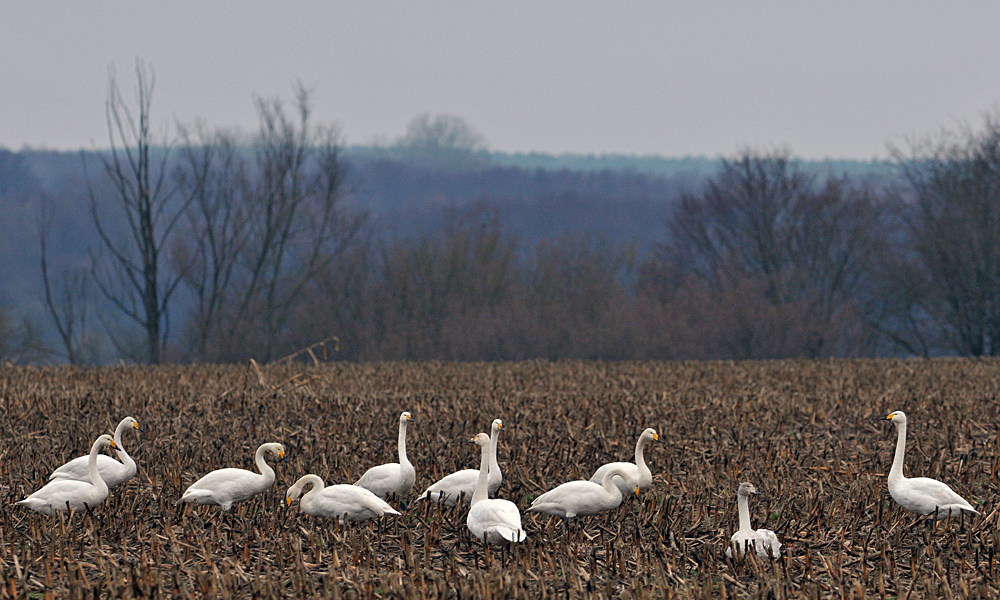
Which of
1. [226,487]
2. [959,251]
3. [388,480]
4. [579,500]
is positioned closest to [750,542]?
[579,500]

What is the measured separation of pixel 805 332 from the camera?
4375 cm

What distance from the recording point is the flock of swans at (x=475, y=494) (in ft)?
23.0

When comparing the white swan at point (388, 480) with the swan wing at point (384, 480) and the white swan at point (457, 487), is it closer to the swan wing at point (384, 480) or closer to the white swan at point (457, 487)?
the swan wing at point (384, 480)

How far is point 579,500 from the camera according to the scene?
7648mm

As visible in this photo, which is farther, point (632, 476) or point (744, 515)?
point (632, 476)

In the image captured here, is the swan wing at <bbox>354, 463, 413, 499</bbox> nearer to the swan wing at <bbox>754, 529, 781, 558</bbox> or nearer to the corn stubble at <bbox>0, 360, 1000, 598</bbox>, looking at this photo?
the corn stubble at <bbox>0, 360, 1000, 598</bbox>

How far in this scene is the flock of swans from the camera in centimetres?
700

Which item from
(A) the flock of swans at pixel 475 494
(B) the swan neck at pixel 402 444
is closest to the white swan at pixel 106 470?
(A) the flock of swans at pixel 475 494

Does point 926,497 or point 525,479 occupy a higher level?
point 926,497

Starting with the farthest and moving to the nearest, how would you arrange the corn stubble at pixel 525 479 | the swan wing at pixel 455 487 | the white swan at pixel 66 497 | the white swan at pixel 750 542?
the swan wing at pixel 455 487
the white swan at pixel 66 497
the white swan at pixel 750 542
the corn stubble at pixel 525 479

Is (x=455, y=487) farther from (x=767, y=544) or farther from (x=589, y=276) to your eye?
(x=589, y=276)

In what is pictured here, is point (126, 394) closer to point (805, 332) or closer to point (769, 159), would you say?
point (805, 332)

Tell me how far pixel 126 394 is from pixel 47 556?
32.6 feet

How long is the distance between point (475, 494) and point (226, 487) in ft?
7.36
